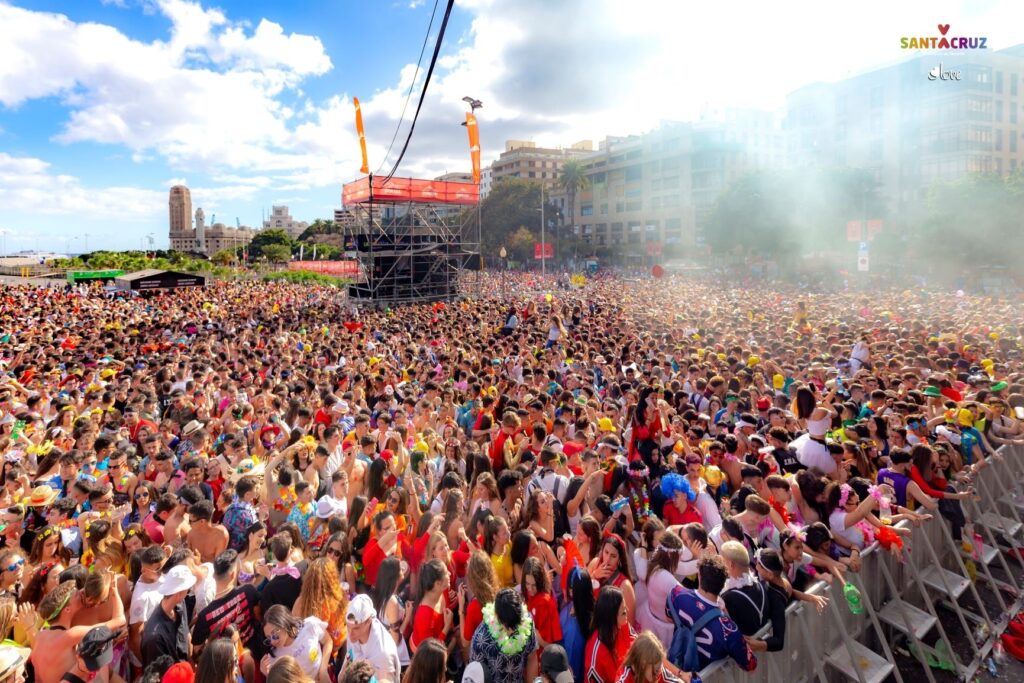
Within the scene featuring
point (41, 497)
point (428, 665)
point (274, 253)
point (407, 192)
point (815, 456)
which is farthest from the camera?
point (274, 253)

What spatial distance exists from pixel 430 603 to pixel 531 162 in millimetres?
103289

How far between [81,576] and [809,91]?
7499 centimetres

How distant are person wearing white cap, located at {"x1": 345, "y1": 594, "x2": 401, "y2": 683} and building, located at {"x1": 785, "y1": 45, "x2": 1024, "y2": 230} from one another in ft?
188

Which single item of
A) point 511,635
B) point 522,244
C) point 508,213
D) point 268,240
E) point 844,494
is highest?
point 268,240

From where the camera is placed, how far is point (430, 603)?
3.48 m

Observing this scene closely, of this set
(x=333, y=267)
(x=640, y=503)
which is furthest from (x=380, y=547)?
(x=333, y=267)

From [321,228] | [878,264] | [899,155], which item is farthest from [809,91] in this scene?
[321,228]

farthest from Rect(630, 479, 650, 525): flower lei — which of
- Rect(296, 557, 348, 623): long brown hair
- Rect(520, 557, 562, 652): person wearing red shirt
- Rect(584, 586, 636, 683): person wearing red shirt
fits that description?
Rect(296, 557, 348, 623): long brown hair

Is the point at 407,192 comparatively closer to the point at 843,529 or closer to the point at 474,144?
the point at 474,144

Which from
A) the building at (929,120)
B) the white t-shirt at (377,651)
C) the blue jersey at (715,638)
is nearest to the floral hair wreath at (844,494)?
the blue jersey at (715,638)

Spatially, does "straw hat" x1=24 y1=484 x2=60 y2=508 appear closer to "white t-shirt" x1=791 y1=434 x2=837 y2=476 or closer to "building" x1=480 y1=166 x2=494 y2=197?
"white t-shirt" x1=791 y1=434 x2=837 y2=476

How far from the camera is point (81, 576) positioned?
3367mm

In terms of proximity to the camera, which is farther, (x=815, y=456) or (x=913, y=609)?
(x=815, y=456)

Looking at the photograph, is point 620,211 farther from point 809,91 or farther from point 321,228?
point 321,228
